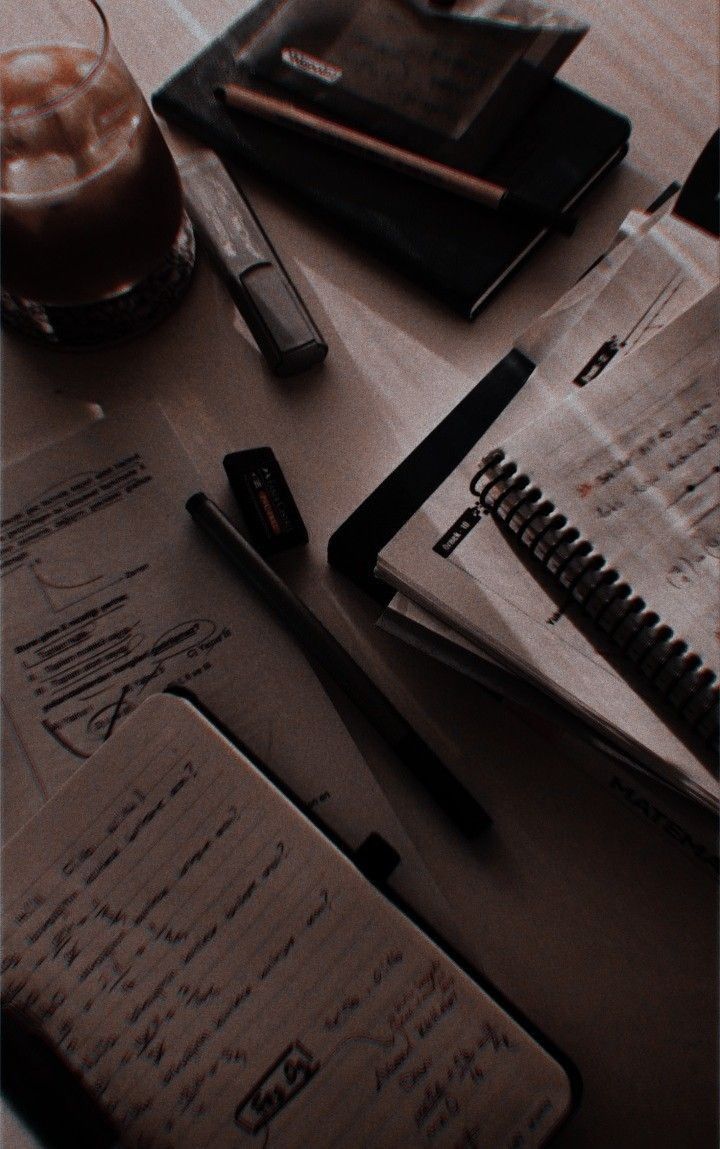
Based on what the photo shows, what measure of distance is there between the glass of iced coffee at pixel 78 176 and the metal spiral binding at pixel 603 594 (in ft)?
0.82

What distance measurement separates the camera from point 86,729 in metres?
0.46

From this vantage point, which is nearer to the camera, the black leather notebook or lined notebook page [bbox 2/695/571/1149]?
lined notebook page [bbox 2/695/571/1149]

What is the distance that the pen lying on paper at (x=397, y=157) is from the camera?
0.54 meters

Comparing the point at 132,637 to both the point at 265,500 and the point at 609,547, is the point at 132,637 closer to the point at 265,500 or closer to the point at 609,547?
the point at 265,500

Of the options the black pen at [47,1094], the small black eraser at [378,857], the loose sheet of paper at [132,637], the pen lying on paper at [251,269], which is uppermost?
the pen lying on paper at [251,269]

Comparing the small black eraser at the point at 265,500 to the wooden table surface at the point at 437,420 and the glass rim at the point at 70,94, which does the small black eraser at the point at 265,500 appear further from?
the glass rim at the point at 70,94

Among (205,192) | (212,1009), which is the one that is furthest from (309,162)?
(212,1009)

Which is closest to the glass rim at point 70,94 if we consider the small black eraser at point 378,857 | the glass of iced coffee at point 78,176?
the glass of iced coffee at point 78,176

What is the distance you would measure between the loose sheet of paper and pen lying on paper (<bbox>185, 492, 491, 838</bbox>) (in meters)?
0.01

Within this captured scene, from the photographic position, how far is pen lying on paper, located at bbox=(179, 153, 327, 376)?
1.75ft

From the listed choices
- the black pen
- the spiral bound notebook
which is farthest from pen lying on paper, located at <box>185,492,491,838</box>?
the black pen

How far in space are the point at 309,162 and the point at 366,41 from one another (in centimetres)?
11

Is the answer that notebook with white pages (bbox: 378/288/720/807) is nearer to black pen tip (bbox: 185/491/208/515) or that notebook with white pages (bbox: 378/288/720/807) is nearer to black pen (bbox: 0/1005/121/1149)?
black pen tip (bbox: 185/491/208/515)

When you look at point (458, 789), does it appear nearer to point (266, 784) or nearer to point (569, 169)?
point (266, 784)
